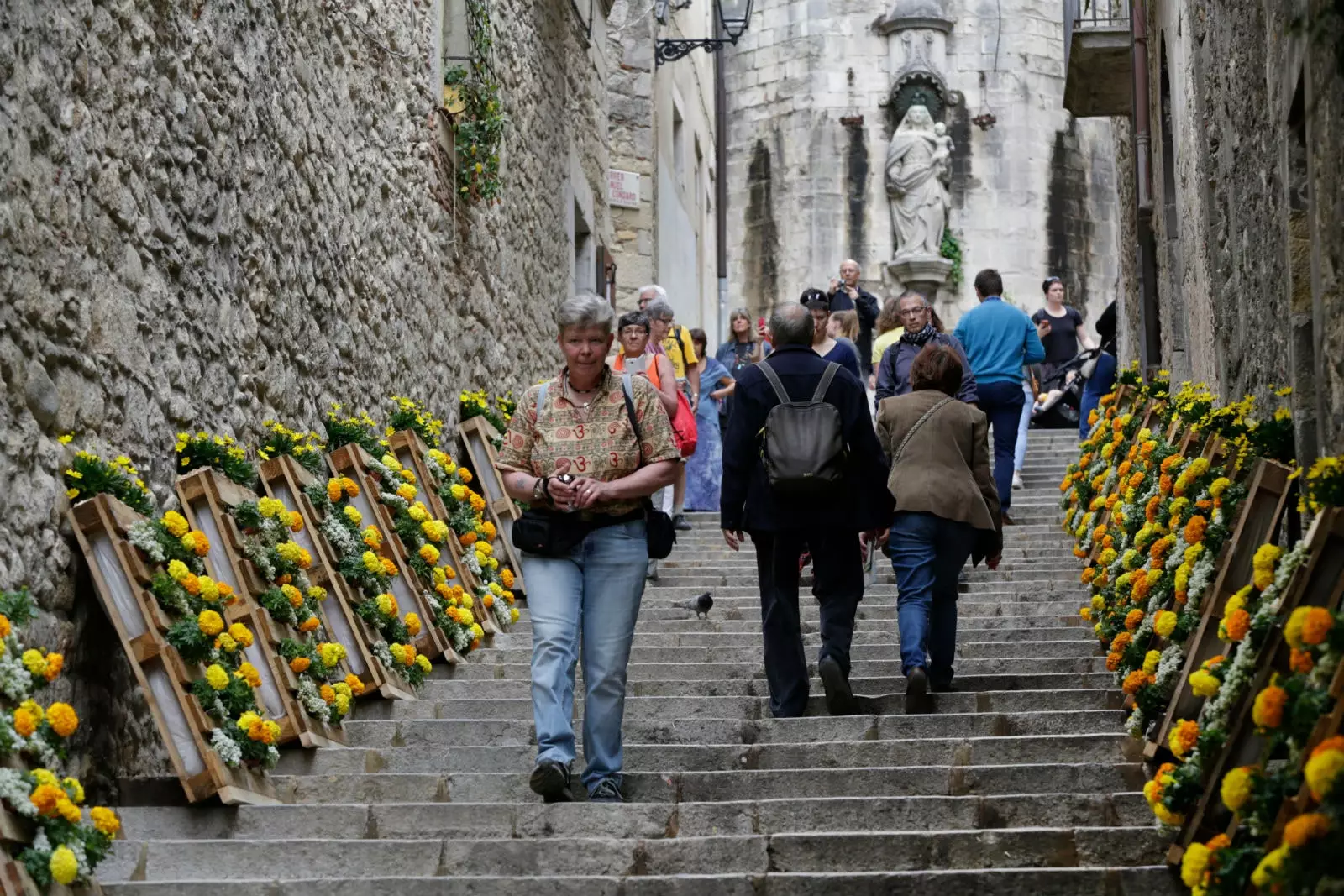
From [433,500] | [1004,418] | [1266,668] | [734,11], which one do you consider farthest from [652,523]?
[734,11]

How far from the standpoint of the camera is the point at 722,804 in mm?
5645

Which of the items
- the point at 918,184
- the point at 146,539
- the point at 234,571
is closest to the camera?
the point at 146,539

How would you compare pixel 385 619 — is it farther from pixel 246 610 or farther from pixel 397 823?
pixel 397 823

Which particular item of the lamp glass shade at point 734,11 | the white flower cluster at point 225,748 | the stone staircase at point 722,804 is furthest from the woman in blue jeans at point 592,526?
the lamp glass shade at point 734,11

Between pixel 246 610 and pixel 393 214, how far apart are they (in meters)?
3.54

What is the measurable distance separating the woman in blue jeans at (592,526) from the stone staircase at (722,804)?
34 cm

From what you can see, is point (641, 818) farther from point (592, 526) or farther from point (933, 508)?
point (933, 508)

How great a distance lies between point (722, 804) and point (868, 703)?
164 centimetres

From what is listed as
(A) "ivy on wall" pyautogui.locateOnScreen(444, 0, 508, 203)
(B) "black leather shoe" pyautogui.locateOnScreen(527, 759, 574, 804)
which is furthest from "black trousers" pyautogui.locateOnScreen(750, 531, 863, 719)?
(A) "ivy on wall" pyautogui.locateOnScreen(444, 0, 508, 203)

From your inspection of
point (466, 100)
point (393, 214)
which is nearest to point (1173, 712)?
point (393, 214)

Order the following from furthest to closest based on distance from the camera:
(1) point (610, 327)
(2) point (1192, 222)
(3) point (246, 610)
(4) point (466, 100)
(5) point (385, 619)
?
(4) point (466, 100)
(2) point (1192, 222)
(5) point (385, 619)
(3) point (246, 610)
(1) point (610, 327)

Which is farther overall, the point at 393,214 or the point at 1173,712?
the point at 393,214

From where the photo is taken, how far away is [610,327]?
236 inches

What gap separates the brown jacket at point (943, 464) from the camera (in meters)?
7.16
